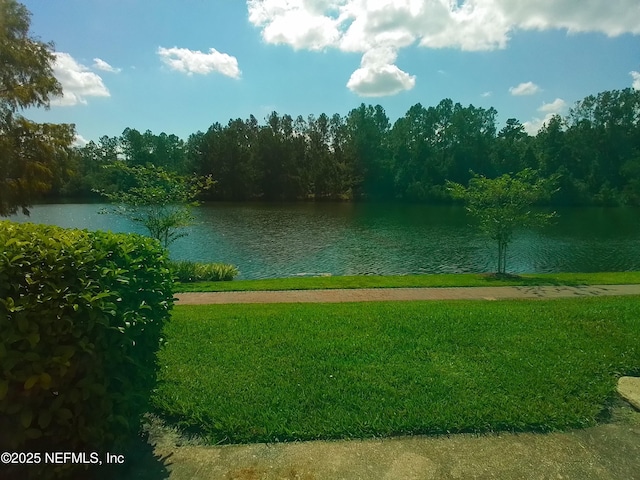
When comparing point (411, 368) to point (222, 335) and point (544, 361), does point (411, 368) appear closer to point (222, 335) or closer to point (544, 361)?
point (544, 361)

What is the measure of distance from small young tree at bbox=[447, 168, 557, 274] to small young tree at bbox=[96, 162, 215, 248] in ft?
34.9

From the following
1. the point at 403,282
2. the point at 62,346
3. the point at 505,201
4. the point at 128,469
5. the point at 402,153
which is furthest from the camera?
the point at 402,153

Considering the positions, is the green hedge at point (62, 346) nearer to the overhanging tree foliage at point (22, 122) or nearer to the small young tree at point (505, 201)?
the small young tree at point (505, 201)

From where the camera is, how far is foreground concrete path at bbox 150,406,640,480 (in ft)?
8.96

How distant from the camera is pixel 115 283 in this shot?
2.55 meters

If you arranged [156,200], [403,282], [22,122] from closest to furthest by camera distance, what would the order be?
[403,282] → [156,200] → [22,122]

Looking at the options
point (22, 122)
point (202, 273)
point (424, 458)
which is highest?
point (22, 122)

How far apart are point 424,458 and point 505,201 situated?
50.3ft

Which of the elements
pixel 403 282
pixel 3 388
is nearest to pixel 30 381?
pixel 3 388

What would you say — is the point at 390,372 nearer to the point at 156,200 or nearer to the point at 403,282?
the point at 403,282

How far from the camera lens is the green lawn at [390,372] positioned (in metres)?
3.35

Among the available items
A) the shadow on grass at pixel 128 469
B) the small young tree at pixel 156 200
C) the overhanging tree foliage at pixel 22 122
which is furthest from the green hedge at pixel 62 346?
the overhanging tree foliage at pixel 22 122

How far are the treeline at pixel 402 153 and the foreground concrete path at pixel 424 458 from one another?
6871cm

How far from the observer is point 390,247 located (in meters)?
25.5
